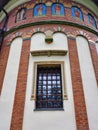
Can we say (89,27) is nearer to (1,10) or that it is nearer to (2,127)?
(1,10)

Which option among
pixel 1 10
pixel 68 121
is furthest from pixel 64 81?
pixel 1 10

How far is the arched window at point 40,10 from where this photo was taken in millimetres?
12488

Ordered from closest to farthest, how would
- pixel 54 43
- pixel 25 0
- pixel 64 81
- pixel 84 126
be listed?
pixel 84 126 → pixel 64 81 → pixel 54 43 → pixel 25 0

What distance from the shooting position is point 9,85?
30.1 feet

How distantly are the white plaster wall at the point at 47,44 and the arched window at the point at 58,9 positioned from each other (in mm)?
2083

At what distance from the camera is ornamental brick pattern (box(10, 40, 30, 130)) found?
7.99m

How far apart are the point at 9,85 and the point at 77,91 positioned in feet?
10.6

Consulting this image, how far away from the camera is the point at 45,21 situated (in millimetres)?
11625

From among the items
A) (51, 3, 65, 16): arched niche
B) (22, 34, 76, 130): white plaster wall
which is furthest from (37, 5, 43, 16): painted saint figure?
(22, 34, 76, 130): white plaster wall

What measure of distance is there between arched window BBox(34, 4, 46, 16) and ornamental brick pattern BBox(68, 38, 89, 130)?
3.14 meters

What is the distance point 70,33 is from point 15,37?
324 cm

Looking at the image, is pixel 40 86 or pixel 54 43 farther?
pixel 54 43

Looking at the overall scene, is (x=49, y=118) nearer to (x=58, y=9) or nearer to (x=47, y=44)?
(x=47, y=44)

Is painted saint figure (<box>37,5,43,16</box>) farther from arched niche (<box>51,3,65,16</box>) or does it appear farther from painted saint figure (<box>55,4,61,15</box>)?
painted saint figure (<box>55,4,61,15</box>)
